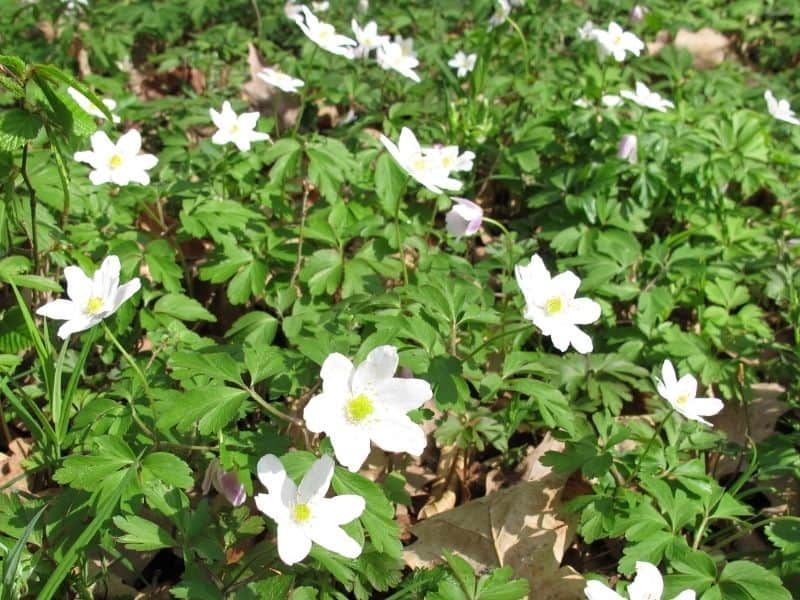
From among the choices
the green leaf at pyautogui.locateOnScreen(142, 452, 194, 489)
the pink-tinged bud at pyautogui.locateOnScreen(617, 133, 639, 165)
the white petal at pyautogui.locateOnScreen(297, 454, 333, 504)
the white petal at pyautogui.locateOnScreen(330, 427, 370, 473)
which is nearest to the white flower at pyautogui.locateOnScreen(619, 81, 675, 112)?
the pink-tinged bud at pyautogui.locateOnScreen(617, 133, 639, 165)

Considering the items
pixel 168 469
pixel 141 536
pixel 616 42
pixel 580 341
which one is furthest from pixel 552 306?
pixel 616 42

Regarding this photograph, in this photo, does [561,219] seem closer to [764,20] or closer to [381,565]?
[381,565]

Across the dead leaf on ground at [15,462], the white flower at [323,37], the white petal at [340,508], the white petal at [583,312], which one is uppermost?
the white flower at [323,37]

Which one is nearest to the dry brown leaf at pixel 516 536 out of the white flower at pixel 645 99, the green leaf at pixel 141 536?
the green leaf at pixel 141 536

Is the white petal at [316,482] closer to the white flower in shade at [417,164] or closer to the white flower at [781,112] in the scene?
the white flower in shade at [417,164]

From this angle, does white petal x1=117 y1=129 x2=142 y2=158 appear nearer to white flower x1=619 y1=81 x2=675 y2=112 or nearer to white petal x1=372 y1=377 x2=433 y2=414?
white petal x1=372 y1=377 x2=433 y2=414

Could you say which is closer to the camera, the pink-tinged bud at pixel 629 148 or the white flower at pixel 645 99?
the pink-tinged bud at pixel 629 148

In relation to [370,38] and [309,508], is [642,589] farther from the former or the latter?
[370,38]
